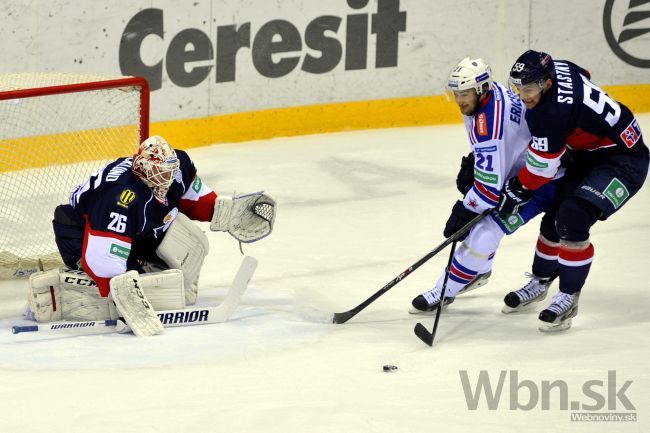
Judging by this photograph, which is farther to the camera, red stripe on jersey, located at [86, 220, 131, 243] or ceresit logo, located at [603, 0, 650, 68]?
ceresit logo, located at [603, 0, 650, 68]

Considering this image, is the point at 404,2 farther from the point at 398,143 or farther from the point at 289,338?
the point at 289,338

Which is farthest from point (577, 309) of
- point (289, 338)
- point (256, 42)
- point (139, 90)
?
point (256, 42)

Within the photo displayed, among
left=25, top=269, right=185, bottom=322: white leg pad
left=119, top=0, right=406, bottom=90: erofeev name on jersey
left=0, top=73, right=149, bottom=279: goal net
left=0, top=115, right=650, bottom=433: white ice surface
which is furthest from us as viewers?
left=119, top=0, right=406, bottom=90: erofeev name on jersey

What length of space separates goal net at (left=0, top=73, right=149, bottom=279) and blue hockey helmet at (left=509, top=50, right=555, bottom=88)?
179cm

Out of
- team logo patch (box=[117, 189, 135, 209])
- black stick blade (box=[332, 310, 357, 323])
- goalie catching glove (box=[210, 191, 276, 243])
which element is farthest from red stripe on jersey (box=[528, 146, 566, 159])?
team logo patch (box=[117, 189, 135, 209])

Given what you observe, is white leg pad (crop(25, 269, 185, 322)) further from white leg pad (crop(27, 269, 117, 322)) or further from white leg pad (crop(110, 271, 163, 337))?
white leg pad (crop(110, 271, 163, 337))

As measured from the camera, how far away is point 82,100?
6.21m

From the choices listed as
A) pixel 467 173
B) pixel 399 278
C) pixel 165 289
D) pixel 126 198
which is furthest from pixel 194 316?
pixel 467 173

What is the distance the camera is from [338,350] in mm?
4270

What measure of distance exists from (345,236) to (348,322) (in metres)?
1.29

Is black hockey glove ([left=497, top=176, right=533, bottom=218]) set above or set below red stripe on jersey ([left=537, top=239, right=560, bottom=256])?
above

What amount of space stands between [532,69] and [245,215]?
1374 mm

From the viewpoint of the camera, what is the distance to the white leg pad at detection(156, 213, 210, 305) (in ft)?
15.1

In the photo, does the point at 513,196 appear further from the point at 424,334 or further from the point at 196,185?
the point at 196,185
